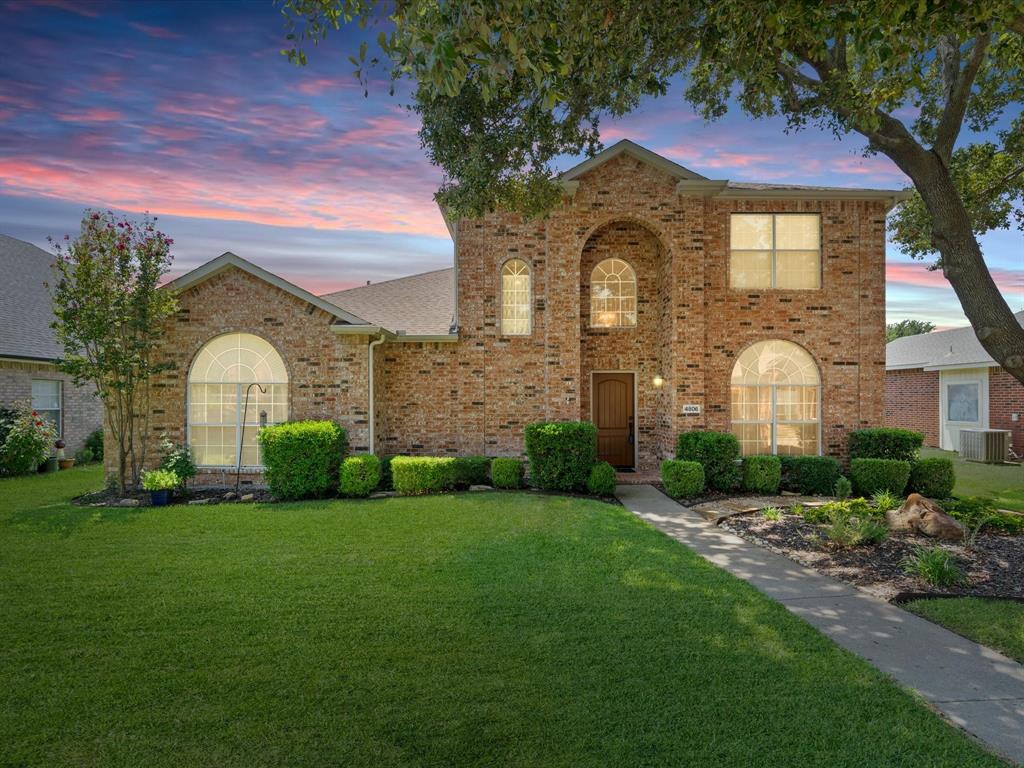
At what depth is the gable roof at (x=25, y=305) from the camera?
604 inches

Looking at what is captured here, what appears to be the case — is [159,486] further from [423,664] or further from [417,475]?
[423,664]

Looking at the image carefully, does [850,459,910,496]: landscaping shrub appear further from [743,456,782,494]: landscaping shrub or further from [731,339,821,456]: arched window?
[743,456,782,494]: landscaping shrub

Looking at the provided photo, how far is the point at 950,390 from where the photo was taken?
20.0 metres

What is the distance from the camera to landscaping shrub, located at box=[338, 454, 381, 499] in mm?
10633

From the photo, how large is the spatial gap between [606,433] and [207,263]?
379 inches

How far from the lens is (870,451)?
12.0 meters

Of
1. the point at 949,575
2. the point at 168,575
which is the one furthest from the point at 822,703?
the point at 168,575

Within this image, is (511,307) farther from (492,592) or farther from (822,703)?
(822,703)

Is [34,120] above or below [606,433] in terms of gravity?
above

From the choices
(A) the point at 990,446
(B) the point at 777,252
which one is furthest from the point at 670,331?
(A) the point at 990,446

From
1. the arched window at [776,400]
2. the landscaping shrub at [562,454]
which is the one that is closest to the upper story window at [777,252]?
the arched window at [776,400]

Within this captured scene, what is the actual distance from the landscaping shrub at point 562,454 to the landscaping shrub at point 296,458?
13.2 feet

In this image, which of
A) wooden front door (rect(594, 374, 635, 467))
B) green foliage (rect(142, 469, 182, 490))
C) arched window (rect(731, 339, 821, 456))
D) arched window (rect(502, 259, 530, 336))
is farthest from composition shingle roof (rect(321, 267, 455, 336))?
arched window (rect(731, 339, 821, 456))

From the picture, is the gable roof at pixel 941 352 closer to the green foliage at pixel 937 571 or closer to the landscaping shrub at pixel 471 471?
the green foliage at pixel 937 571
